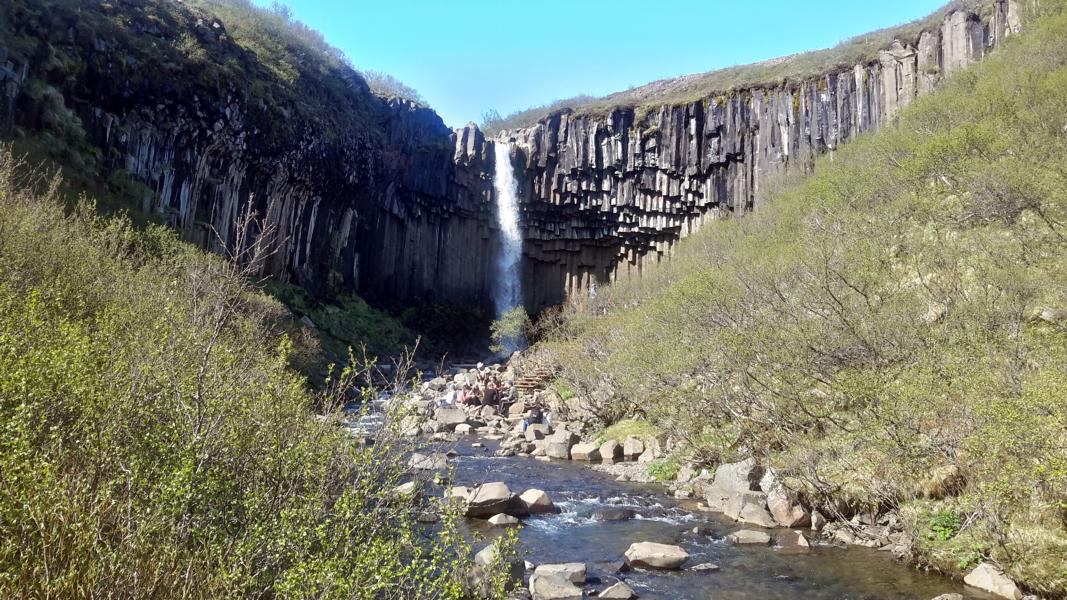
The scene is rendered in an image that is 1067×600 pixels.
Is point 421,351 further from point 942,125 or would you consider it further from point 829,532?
point 829,532

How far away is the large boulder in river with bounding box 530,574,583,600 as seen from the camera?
7.66 m

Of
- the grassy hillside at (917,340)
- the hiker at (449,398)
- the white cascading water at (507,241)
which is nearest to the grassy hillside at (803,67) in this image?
the white cascading water at (507,241)

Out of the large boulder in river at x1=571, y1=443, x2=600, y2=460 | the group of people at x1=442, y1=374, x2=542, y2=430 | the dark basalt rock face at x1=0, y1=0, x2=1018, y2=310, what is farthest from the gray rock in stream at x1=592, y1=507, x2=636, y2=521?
the dark basalt rock face at x1=0, y1=0, x2=1018, y2=310

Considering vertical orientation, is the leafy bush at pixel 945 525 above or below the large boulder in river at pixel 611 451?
above

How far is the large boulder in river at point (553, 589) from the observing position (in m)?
7.66

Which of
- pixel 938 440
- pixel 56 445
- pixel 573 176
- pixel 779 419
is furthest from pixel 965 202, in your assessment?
pixel 573 176

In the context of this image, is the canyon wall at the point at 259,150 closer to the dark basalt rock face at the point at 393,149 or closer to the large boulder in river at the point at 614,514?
the dark basalt rock face at the point at 393,149

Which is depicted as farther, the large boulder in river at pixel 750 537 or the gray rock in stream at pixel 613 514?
the gray rock in stream at pixel 613 514

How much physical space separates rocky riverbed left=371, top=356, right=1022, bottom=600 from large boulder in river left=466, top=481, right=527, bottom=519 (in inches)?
0.8

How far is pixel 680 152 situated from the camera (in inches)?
1681

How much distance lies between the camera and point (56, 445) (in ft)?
13.2

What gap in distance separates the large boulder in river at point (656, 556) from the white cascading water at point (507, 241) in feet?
122

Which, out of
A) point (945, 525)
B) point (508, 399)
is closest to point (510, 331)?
point (508, 399)

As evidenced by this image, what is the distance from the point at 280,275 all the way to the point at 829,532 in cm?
3341
